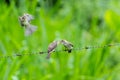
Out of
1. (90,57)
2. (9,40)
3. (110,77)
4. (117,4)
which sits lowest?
(110,77)

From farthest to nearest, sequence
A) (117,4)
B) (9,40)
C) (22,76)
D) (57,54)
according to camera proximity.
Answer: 1. (117,4)
2. (9,40)
3. (57,54)
4. (22,76)

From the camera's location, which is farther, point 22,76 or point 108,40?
point 108,40

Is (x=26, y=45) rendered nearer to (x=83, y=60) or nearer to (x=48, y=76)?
(x=48, y=76)

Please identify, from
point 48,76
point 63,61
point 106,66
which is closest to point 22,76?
point 48,76

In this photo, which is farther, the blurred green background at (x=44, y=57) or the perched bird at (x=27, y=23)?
the blurred green background at (x=44, y=57)

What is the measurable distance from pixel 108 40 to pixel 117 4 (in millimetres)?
845

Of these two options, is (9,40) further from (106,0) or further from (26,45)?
(106,0)

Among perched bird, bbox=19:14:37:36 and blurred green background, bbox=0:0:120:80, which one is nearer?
perched bird, bbox=19:14:37:36

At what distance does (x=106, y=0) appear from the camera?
10.9 ft

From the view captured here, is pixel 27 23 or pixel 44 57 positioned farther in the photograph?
pixel 44 57

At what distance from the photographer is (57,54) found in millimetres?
2191

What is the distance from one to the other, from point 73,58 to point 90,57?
13cm

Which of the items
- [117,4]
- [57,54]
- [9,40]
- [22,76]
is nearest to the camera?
[22,76]

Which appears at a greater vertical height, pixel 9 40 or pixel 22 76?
pixel 9 40
